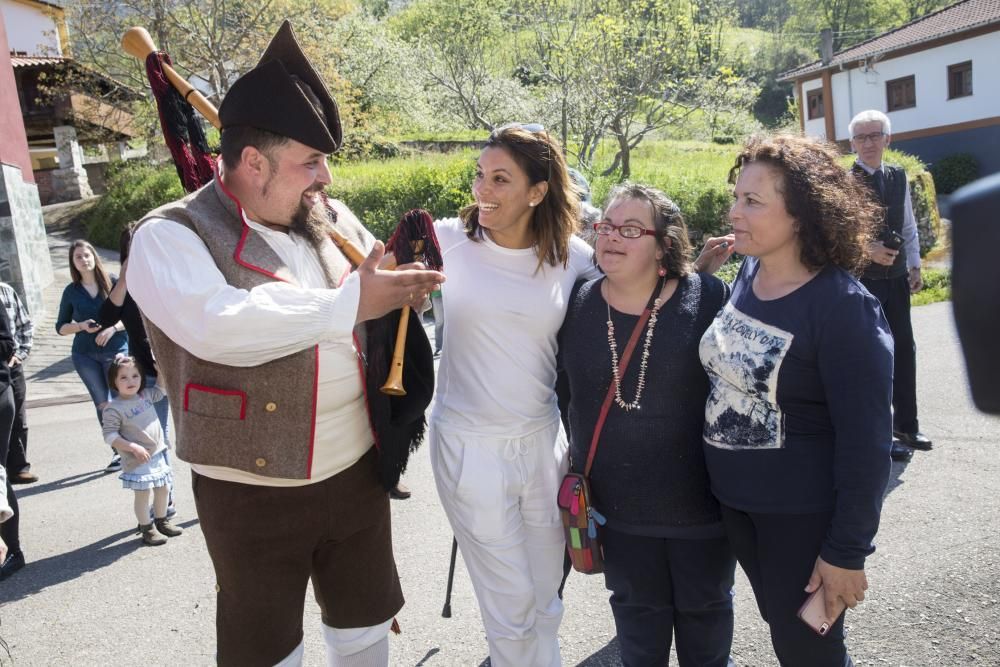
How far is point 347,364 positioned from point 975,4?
33.1m

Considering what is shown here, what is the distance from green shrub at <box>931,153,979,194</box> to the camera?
24.6 metres

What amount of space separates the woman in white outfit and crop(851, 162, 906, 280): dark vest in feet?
10.1

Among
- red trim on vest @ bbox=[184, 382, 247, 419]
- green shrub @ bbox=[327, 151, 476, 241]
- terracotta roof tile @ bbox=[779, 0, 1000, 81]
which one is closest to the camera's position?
red trim on vest @ bbox=[184, 382, 247, 419]

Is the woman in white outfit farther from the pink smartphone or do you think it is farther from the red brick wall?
the red brick wall

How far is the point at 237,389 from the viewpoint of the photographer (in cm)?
208

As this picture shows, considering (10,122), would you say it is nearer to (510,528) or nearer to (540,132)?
(540,132)

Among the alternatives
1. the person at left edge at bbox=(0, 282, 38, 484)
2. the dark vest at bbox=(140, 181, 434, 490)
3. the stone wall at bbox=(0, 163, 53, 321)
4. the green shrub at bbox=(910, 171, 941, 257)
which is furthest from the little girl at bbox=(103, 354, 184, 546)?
the green shrub at bbox=(910, 171, 941, 257)

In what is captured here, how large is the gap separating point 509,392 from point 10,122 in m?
12.4

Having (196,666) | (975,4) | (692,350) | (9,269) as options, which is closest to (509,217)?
(692,350)

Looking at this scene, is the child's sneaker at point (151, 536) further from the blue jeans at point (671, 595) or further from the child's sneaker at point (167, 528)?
the blue jeans at point (671, 595)

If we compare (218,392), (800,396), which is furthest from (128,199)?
(800,396)

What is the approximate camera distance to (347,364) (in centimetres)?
230

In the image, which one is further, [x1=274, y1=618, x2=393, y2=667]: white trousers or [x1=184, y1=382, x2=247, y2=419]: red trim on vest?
[x1=274, y1=618, x2=393, y2=667]: white trousers

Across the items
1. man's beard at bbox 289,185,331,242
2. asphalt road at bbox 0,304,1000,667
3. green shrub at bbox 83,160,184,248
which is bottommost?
asphalt road at bbox 0,304,1000,667
